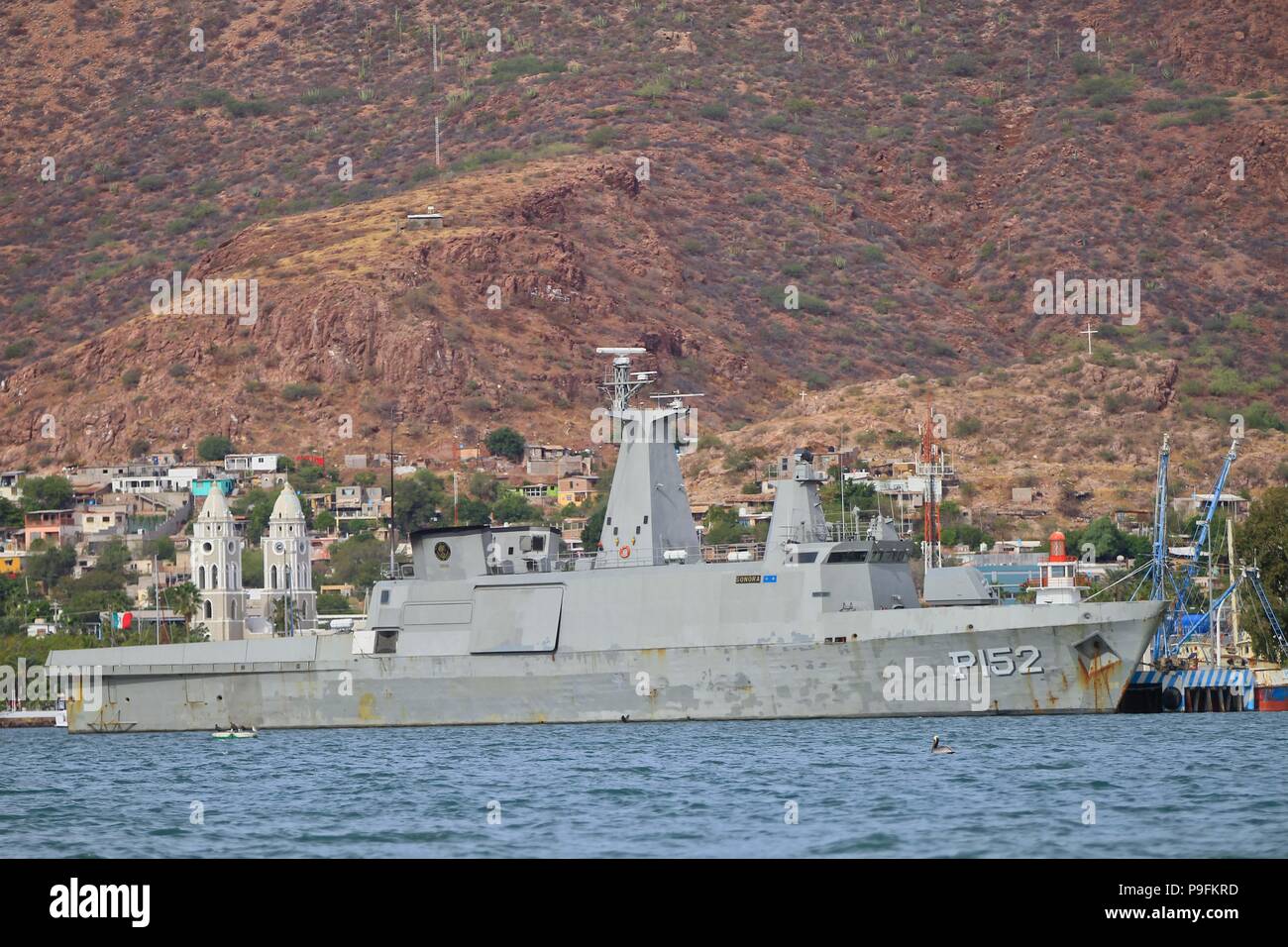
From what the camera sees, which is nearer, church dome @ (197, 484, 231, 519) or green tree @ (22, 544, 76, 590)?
church dome @ (197, 484, 231, 519)

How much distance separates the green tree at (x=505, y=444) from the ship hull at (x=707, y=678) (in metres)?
71.6

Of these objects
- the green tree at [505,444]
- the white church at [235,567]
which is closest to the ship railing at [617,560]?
the white church at [235,567]

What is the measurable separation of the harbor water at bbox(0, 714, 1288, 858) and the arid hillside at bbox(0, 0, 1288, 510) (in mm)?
76139

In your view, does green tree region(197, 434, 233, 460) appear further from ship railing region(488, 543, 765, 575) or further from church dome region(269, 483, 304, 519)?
ship railing region(488, 543, 765, 575)

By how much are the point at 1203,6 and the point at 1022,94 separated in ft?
63.1

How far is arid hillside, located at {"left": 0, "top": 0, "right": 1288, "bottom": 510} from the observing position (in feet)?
456

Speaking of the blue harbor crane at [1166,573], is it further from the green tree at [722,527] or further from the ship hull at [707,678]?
the green tree at [722,527]

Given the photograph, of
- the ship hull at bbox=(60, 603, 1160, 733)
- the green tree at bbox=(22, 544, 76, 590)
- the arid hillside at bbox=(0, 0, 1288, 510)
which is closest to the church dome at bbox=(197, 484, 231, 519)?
the green tree at bbox=(22, 544, 76, 590)

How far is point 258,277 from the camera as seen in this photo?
147375mm

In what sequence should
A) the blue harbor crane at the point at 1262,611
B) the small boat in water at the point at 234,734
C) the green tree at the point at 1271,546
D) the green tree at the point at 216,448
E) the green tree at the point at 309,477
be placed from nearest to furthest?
the small boat in water at the point at 234,734, the blue harbor crane at the point at 1262,611, the green tree at the point at 1271,546, the green tree at the point at 309,477, the green tree at the point at 216,448

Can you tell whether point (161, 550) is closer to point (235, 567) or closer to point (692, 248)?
point (235, 567)

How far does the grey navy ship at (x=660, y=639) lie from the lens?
53500mm

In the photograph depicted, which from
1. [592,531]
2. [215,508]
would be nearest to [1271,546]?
[592,531]
